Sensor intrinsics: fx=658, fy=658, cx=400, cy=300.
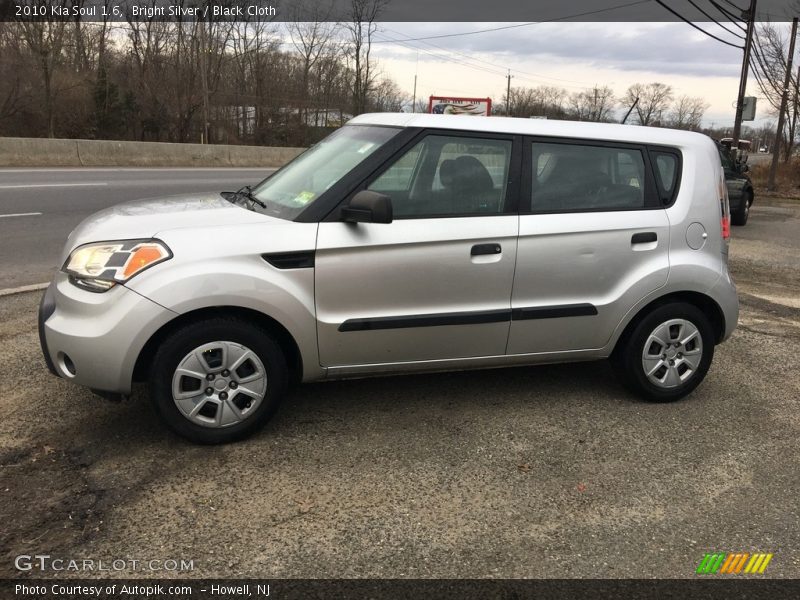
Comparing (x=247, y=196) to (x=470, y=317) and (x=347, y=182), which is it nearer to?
(x=347, y=182)

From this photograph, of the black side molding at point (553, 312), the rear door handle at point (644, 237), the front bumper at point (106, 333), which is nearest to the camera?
the front bumper at point (106, 333)

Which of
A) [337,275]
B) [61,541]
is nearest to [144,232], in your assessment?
[337,275]

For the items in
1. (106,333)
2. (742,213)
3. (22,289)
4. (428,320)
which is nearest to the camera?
(106,333)

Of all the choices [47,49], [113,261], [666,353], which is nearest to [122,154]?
[47,49]

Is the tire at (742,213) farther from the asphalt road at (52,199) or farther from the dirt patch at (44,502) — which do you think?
the dirt patch at (44,502)

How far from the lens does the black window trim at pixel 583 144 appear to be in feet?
12.8

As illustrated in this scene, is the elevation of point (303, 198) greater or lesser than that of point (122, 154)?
lesser

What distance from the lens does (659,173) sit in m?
4.21

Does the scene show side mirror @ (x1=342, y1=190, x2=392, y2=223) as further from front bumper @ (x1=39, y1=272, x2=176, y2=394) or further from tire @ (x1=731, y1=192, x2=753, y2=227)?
tire @ (x1=731, y1=192, x2=753, y2=227)

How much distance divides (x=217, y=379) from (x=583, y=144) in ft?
8.49

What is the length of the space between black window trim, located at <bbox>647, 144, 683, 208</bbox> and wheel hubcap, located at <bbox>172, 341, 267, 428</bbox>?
269 centimetres

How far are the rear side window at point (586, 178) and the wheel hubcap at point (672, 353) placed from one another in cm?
83

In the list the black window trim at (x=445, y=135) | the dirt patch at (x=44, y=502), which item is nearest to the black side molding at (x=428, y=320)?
the black window trim at (x=445, y=135)

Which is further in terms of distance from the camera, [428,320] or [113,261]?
[428,320]
